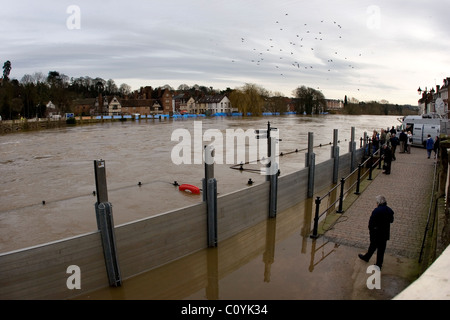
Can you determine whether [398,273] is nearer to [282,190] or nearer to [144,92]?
[282,190]

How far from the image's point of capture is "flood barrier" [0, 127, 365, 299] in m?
5.46

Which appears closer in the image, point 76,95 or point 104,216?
point 104,216

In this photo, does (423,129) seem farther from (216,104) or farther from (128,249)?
(216,104)

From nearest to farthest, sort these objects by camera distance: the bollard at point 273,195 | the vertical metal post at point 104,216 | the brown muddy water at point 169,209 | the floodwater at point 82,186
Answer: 1. the vertical metal post at point 104,216
2. the brown muddy water at point 169,209
3. the bollard at point 273,195
4. the floodwater at point 82,186

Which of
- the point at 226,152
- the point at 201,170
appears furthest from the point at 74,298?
the point at 226,152

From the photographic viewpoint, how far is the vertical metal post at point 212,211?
7.97 metres

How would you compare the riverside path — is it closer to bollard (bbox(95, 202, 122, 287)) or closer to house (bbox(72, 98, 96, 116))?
bollard (bbox(95, 202, 122, 287))

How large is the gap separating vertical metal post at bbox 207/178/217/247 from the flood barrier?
0.03m

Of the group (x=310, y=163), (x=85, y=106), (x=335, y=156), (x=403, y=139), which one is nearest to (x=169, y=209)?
(x=310, y=163)

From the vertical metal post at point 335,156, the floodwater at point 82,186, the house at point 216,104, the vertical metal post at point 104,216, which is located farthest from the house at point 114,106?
the vertical metal post at point 104,216

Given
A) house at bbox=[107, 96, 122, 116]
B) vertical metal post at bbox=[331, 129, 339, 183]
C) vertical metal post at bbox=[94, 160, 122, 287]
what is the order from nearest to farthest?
1. vertical metal post at bbox=[94, 160, 122, 287]
2. vertical metal post at bbox=[331, 129, 339, 183]
3. house at bbox=[107, 96, 122, 116]

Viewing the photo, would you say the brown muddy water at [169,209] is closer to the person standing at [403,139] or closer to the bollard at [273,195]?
the bollard at [273,195]

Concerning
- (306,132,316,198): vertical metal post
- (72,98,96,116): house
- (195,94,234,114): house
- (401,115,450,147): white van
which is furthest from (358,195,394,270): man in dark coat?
(195,94,234,114): house

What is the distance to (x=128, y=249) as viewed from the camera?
6797mm
